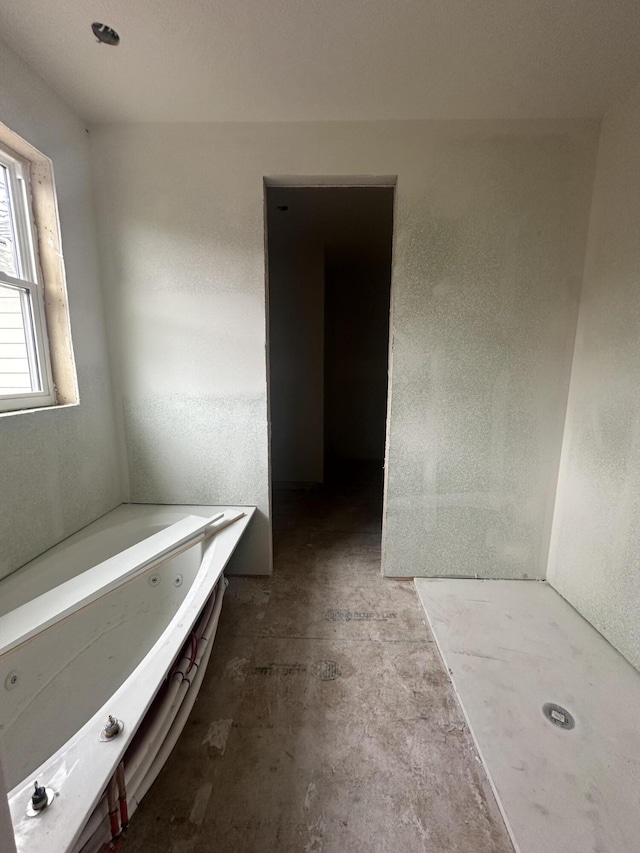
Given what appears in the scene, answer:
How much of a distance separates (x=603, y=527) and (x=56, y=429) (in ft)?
8.99

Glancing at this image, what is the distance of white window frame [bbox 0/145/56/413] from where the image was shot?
4.95ft

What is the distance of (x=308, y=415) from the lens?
3725mm

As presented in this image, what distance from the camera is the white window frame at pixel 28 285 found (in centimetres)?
151

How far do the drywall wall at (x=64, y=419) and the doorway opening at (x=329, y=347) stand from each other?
125cm

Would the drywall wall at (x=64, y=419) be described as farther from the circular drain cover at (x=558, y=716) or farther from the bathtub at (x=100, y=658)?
the circular drain cover at (x=558, y=716)

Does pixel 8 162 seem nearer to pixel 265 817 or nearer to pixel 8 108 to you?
pixel 8 108

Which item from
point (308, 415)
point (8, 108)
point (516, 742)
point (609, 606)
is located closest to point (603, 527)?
point (609, 606)

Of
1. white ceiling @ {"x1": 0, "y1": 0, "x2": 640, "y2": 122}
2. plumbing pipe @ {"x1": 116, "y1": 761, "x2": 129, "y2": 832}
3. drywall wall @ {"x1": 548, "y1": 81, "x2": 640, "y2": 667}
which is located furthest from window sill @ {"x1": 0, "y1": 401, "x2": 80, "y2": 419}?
drywall wall @ {"x1": 548, "y1": 81, "x2": 640, "y2": 667}

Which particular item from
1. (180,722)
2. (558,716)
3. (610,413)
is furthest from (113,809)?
(610,413)

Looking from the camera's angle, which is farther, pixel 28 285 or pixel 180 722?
pixel 28 285

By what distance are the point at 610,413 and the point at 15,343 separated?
2917 mm

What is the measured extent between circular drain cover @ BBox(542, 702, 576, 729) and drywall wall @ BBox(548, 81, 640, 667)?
49 cm

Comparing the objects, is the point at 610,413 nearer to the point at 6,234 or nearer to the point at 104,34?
the point at 104,34

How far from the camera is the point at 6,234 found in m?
1.53
